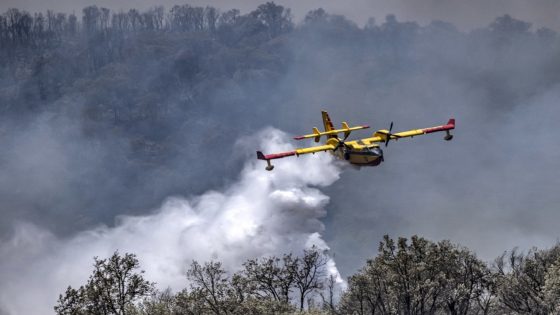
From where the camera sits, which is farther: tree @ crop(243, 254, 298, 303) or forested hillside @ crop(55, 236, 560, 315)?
tree @ crop(243, 254, 298, 303)

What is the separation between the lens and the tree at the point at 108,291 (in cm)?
8306

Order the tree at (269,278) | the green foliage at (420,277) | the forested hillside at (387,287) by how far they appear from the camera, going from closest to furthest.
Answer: the forested hillside at (387,287)
the green foliage at (420,277)
the tree at (269,278)

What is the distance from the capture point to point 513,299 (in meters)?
98.6

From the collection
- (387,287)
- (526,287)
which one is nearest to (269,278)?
(387,287)

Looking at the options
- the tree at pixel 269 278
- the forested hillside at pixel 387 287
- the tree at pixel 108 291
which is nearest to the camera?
the tree at pixel 108 291

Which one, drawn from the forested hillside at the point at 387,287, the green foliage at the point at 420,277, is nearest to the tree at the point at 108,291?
the forested hillside at the point at 387,287

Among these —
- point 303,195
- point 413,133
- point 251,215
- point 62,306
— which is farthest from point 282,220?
point 62,306

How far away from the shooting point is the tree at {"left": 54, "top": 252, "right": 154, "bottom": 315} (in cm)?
8306

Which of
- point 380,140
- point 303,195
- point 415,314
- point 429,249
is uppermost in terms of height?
point 303,195

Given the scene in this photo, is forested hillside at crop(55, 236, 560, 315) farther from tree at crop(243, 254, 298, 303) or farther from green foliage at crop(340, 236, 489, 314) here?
tree at crop(243, 254, 298, 303)

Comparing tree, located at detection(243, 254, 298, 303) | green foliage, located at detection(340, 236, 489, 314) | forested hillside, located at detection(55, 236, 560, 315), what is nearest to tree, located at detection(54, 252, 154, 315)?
forested hillside, located at detection(55, 236, 560, 315)

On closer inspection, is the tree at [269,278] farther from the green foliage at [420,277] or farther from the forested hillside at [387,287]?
the green foliage at [420,277]

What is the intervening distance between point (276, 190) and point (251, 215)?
11181mm

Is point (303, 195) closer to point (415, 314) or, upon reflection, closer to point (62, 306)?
point (415, 314)
